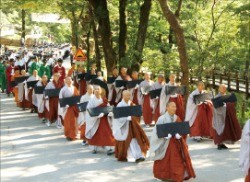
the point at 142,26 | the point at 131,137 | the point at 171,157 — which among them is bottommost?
the point at 171,157

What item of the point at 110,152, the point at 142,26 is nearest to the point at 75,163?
the point at 110,152

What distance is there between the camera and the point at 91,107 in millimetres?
13305

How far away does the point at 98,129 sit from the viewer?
13289 millimetres

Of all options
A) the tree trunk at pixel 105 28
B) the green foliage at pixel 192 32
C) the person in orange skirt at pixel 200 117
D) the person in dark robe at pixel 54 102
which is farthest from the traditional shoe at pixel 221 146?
the tree trunk at pixel 105 28

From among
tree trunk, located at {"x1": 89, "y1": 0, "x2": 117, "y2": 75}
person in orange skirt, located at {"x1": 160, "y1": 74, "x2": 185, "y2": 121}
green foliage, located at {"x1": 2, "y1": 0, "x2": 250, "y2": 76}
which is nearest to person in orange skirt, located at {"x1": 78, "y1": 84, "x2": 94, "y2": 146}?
person in orange skirt, located at {"x1": 160, "y1": 74, "x2": 185, "y2": 121}

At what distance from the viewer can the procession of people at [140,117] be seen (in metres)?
10.2

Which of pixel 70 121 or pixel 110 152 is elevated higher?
pixel 70 121

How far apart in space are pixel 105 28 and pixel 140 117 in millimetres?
9537

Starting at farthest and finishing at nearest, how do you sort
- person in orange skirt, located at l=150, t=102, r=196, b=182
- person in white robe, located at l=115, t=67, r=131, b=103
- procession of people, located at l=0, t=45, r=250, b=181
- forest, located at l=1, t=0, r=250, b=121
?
forest, located at l=1, t=0, r=250, b=121 → person in white robe, located at l=115, t=67, r=131, b=103 → procession of people, located at l=0, t=45, r=250, b=181 → person in orange skirt, located at l=150, t=102, r=196, b=182

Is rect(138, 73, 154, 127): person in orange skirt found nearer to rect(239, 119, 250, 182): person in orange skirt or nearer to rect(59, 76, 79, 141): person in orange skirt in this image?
rect(59, 76, 79, 141): person in orange skirt

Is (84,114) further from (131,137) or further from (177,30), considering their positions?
(177,30)

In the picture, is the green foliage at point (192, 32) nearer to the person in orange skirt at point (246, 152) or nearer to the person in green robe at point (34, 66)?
the person in green robe at point (34, 66)

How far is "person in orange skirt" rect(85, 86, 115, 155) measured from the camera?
13258mm

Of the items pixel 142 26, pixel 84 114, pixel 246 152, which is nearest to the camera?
pixel 246 152
